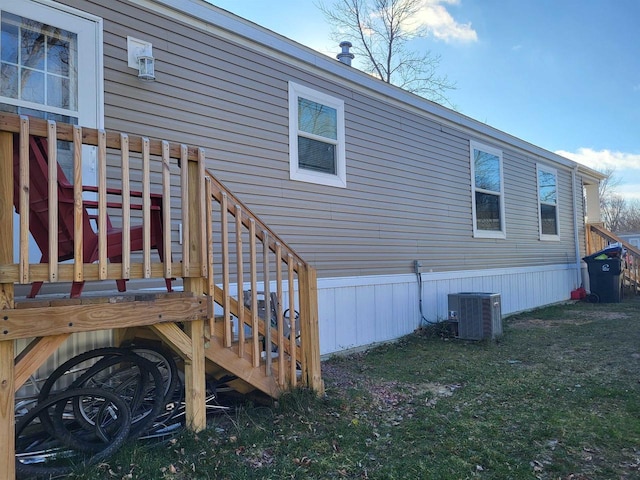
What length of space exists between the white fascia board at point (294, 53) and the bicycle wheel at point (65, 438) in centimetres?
321

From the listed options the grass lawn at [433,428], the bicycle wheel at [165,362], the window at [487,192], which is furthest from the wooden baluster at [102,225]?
the window at [487,192]

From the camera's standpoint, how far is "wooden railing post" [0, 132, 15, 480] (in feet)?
7.20

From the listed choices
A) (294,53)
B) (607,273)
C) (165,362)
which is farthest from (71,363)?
(607,273)

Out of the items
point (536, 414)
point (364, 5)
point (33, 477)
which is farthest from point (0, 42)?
point (364, 5)

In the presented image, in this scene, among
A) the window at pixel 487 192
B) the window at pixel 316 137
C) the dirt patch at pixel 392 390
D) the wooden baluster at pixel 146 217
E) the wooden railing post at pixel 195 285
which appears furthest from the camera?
the window at pixel 487 192

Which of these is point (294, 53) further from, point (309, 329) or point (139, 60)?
point (309, 329)

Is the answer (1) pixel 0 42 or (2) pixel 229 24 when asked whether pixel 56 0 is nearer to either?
(1) pixel 0 42

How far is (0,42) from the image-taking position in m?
3.21

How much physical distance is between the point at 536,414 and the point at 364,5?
52.9 ft

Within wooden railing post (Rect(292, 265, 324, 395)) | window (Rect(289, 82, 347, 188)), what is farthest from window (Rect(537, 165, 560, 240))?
wooden railing post (Rect(292, 265, 324, 395))

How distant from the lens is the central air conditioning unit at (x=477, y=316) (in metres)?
6.24

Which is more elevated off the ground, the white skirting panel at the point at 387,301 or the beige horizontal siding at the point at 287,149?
the beige horizontal siding at the point at 287,149

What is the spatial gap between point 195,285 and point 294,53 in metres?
3.25

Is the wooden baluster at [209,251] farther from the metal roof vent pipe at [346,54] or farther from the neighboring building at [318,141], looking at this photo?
the metal roof vent pipe at [346,54]
